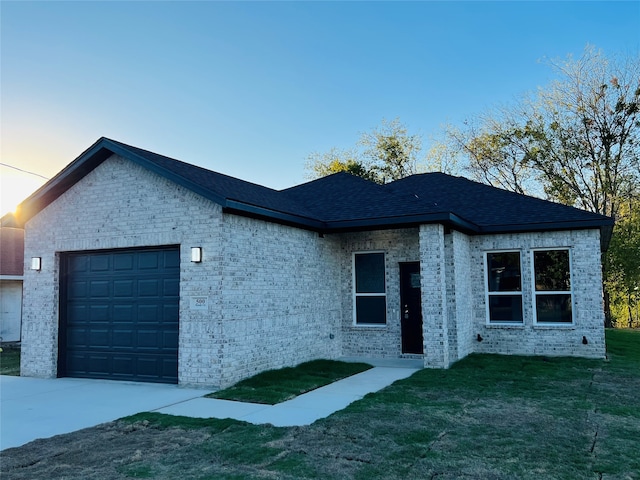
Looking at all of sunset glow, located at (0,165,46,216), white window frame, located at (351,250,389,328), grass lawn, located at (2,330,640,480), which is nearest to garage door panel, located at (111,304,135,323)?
grass lawn, located at (2,330,640,480)

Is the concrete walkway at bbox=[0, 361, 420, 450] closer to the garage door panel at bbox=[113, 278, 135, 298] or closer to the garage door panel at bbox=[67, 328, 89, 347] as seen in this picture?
the garage door panel at bbox=[67, 328, 89, 347]

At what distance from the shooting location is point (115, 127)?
16953 millimetres

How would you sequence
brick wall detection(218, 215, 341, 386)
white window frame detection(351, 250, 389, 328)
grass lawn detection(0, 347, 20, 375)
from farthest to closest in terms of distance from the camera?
white window frame detection(351, 250, 389, 328) → grass lawn detection(0, 347, 20, 375) → brick wall detection(218, 215, 341, 386)

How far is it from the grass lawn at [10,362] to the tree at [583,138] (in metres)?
21.8

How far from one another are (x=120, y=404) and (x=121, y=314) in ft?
8.10

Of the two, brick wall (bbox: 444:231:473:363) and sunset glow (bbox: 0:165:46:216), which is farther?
sunset glow (bbox: 0:165:46:216)

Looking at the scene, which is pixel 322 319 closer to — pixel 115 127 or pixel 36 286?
pixel 36 286

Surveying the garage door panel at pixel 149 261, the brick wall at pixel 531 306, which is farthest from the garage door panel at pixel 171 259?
the brick wall at pixel 531 306

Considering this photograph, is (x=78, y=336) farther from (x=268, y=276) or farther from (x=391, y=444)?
(x=391, y=444)

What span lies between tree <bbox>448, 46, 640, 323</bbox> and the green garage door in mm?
19510

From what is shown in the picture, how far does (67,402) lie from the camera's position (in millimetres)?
7262

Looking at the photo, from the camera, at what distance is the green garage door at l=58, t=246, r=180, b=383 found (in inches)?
342

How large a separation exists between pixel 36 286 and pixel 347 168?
2401 cm

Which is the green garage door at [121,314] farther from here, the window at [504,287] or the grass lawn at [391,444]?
the window at [504,287]
